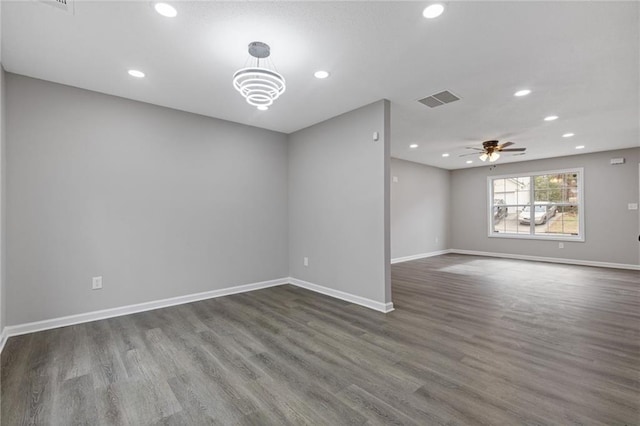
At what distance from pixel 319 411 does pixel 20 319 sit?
126 inches

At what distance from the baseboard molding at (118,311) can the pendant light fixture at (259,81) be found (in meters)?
2.82

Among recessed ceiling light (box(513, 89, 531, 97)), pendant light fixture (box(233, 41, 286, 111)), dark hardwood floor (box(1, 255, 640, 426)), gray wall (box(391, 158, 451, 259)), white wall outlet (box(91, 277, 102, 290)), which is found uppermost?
recessed ceiling light (box(513, 89, 531, 97))

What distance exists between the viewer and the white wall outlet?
3.27 meters

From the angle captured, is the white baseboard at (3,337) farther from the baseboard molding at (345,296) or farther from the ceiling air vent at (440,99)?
the ceiling air vent at (440,99)

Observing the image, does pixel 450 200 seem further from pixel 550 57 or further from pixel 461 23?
pixel 461 23

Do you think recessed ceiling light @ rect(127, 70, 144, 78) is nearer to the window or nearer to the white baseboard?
the white baseboard

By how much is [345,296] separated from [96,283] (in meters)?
3.02

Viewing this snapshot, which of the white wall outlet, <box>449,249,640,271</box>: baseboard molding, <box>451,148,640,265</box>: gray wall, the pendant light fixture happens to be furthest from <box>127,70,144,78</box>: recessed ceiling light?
<box>449,249,640,271</box>: baseboard molding

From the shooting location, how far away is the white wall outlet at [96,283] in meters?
3.27

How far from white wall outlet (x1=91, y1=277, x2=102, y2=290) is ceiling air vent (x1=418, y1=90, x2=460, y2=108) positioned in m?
4.39

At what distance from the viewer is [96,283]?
3.29m

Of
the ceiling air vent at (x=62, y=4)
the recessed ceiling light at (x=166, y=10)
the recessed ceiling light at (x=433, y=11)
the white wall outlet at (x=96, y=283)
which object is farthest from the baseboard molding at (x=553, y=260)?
the ceiling air vent at (x=62, y=4)

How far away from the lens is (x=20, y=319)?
9.49ft

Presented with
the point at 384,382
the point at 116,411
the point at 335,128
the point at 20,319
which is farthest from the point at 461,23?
the point at 20,319
